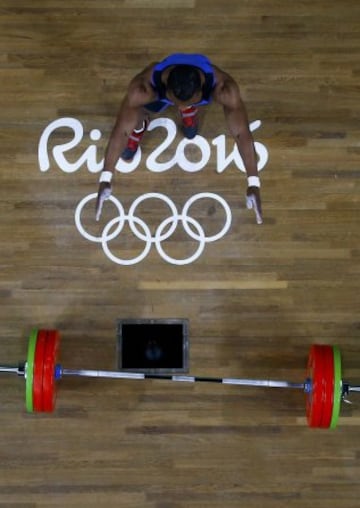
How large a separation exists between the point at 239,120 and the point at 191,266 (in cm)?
104

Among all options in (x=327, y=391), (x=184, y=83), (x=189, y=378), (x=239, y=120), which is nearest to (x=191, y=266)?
(x=189, y=378)

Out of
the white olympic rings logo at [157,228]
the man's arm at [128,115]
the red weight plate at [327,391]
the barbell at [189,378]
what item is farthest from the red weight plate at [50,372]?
the red weight plate at [327,391]

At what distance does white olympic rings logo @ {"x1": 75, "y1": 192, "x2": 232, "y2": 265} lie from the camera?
404 centimetres

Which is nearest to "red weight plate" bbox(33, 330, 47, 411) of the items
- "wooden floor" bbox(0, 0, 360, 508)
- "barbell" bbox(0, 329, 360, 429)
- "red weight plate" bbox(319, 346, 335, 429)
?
"barbell" bbox(0, 329, 360, 429)

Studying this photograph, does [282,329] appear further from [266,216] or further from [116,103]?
[116,103]

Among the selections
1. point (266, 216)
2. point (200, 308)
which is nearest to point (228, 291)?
point (200, 308)

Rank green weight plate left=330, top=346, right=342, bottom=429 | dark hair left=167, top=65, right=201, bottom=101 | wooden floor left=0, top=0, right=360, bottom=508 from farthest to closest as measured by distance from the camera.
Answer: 1. wooden floor left=0, top=0, right=360, bottom=508
2. green weight plate left=330, top=346, right=342, bottom=429
3. dark hair left=167, top=65, right=201, bottom=101

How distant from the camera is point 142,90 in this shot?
3410 millimetres

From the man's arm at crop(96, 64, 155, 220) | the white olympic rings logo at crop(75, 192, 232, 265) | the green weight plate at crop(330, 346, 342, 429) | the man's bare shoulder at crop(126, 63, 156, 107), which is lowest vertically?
the green weight plate at crop(330, 346, 342, 429)

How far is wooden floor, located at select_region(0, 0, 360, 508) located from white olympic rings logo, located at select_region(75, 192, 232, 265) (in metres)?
0.04

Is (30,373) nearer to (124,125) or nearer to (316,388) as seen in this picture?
(124,125)

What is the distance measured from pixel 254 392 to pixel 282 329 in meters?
0.44

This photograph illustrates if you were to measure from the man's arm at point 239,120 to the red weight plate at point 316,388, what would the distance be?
92 centimetres

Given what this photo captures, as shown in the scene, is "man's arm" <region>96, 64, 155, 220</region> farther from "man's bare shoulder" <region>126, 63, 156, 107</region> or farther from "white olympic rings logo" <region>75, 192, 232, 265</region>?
"white olympic rings logo" <region>75, 192, 232, 265</region>
